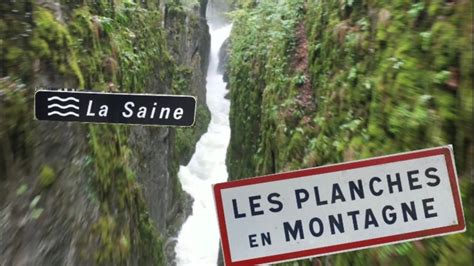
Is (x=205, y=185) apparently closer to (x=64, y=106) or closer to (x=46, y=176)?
(x=46, y=176)

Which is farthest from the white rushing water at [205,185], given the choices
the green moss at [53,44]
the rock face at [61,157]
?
the green moss at [53,44]

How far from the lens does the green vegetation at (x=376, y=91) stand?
108 inches

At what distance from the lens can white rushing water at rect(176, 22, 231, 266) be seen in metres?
15.8

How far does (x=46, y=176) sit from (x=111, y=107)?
1.33 m

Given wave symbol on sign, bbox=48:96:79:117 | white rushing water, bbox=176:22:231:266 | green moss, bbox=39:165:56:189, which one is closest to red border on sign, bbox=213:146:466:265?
wave symbol on sign, bbox=48:96:79:117

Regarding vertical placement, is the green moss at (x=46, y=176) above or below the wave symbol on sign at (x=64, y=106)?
below

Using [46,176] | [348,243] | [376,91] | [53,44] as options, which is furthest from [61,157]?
[376,91]

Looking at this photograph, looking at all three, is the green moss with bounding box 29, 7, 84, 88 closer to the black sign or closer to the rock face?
the rock face

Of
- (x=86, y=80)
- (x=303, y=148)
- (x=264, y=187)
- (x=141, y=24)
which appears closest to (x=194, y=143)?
(x=141, y=24)

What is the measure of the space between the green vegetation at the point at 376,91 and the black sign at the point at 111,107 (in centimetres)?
173

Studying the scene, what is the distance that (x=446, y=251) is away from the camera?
2.51 meters

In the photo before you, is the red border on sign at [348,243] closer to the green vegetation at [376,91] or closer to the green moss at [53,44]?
the green vegetation at [376,91]

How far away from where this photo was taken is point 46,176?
3.09 meters

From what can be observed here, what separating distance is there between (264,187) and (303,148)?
4.53 metres
